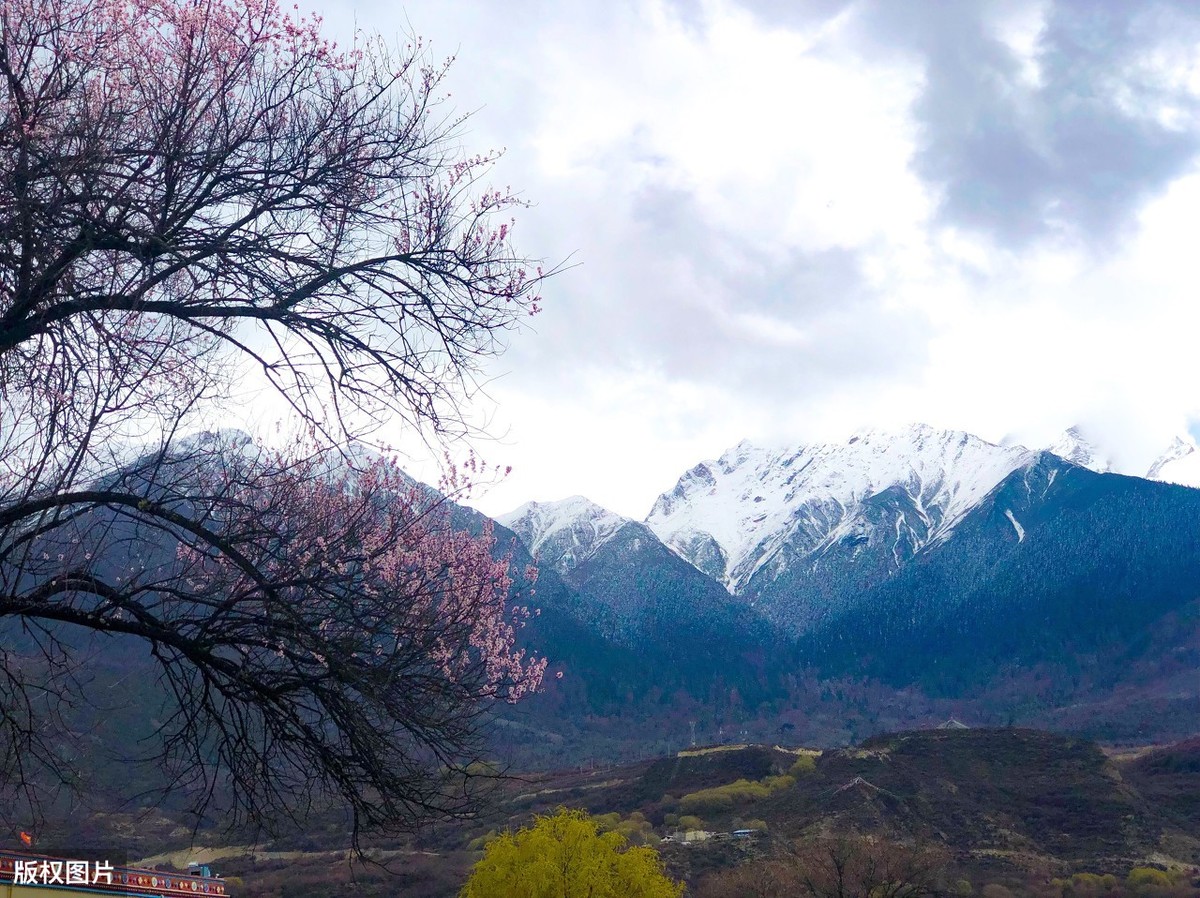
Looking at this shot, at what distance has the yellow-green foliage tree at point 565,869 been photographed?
3653 centimetres

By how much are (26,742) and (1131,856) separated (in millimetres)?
64751

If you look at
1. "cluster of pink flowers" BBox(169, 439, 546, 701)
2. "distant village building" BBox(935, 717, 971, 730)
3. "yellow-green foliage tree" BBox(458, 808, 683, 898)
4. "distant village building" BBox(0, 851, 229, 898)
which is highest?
"cluster of pink flowers" BBox(169, 439, 546, 701)

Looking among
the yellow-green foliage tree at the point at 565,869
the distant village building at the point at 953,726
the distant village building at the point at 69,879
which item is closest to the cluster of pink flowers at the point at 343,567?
the distant village building at the point at 69,879

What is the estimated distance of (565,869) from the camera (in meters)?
37.3

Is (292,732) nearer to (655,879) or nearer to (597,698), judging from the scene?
(655,879)

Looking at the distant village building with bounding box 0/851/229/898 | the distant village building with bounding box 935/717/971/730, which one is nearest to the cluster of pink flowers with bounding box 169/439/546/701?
the distant village building with bounding box 0/851/229/898

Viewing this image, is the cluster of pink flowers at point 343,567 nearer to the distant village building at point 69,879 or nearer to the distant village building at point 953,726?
the distant village building at point 69,879

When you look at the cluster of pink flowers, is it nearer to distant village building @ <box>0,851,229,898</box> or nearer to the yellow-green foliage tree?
distant village building @ <box>0,851,229,898</box>

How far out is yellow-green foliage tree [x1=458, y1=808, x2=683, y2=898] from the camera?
120ft

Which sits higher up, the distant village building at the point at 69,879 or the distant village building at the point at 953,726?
the distant village building at the point at 69,879

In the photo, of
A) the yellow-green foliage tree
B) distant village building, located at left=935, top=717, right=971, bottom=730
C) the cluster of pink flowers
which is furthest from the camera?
distant village building, located at left=935, top=717, right=971, bottom=730

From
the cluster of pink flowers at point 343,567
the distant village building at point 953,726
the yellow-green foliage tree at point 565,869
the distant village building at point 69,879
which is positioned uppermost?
the cluster of pink flowers at point 343,567

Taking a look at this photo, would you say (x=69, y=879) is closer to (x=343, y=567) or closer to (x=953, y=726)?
(x=343, y=567)

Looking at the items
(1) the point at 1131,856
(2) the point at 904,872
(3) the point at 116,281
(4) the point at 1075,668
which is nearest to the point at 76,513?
(3) the point at 116,281
